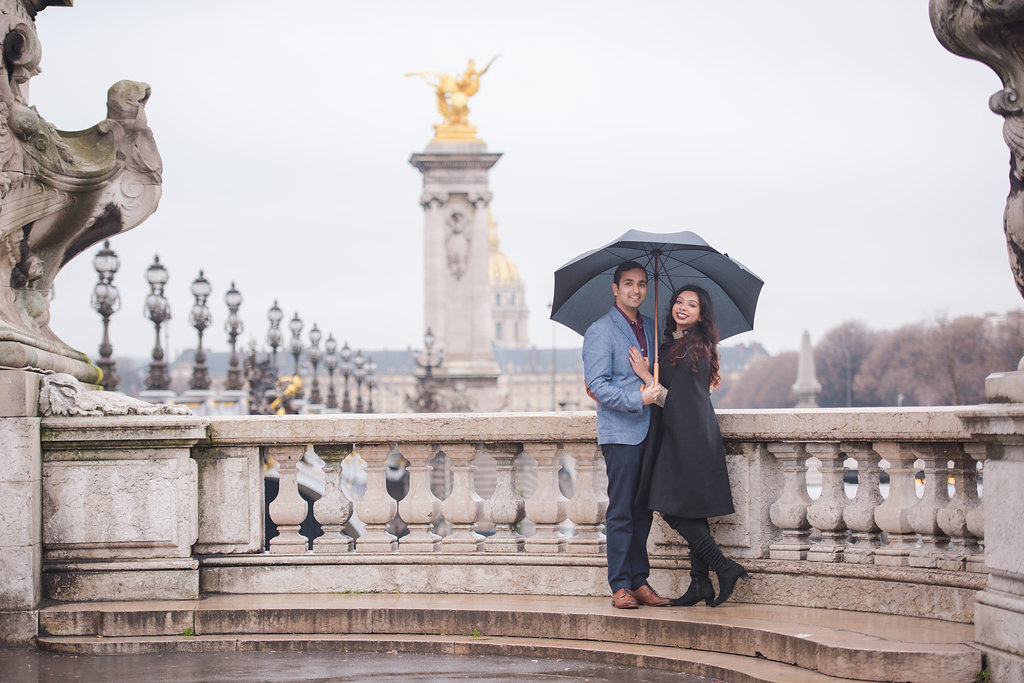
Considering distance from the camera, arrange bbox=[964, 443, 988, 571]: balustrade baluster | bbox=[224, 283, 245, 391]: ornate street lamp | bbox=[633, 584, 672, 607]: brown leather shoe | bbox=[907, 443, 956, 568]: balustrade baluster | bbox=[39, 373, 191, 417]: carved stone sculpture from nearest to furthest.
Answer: bbox=[964, 443, 988, 571]: balustrade baluster, bbox=[907, 443, 956, 568]: balustrade baluster, bbox=[633, 584, 672, 607]: brown leather shoe, bbox=[39, 373, 191, 417]: carved stone sculpture, bbox=[224, 283, 245, 391]: ornate street lamp

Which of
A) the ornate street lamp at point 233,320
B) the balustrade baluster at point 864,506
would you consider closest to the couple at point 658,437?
the balustrade baluster at point 864,506

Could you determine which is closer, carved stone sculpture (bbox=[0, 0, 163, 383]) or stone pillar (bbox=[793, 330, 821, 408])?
carved stone sculpture (bbox=[0, 0, 163, 383])

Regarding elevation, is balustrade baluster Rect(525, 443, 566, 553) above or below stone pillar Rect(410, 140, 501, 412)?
→ below

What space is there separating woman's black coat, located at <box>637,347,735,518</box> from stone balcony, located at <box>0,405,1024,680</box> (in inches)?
12.3

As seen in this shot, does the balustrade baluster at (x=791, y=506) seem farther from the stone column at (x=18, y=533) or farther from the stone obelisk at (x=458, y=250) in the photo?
the stone obelisk at (x=458, y=250)

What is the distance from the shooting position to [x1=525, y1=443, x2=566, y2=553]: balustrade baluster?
8.56m

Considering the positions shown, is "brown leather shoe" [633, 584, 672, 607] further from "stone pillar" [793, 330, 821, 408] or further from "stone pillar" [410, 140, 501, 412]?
"stone pillar" [793, 330, 821, 408]

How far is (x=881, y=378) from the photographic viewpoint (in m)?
116

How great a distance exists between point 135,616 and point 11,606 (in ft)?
2.17

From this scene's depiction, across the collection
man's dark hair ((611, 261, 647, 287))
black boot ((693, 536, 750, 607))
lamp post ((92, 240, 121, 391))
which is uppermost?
lamp post ((92, 240, 121, 391))

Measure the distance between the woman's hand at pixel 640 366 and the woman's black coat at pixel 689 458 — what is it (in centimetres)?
13

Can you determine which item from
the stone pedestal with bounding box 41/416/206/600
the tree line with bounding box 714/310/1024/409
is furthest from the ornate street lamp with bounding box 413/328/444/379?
the stone pedestal with bounding box 41/416/206/600

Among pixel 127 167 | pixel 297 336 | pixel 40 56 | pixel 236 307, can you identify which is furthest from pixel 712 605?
pixel 297 336

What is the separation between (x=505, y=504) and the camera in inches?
341
